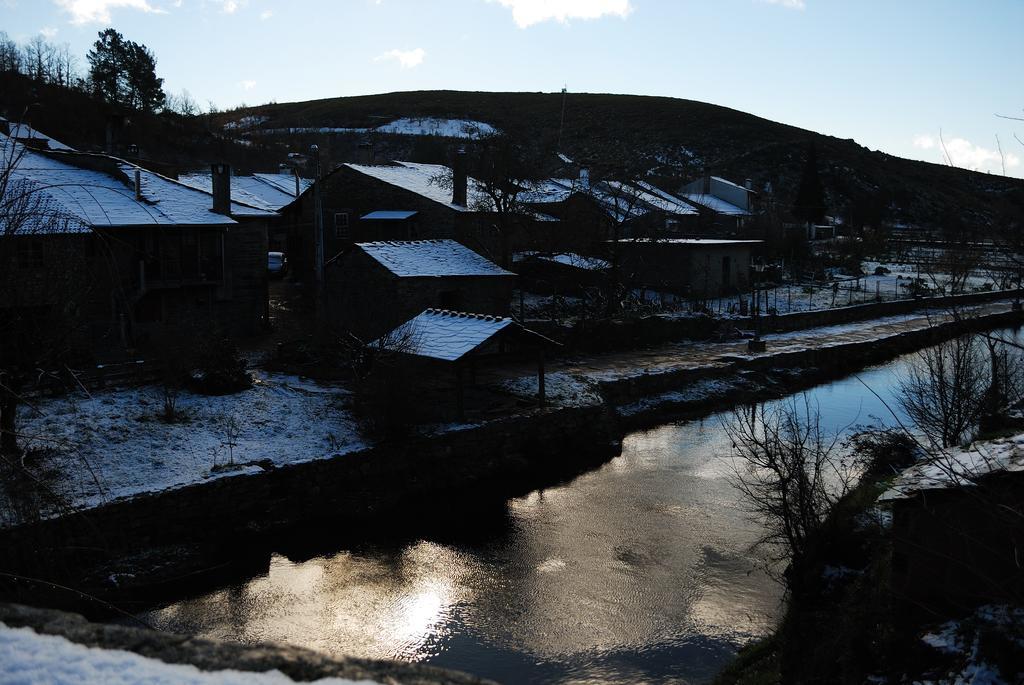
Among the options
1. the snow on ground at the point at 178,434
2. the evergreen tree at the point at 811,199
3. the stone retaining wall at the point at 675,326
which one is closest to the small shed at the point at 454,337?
the snow on ground at the point at 178,434

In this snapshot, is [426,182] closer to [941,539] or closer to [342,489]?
[342,489]

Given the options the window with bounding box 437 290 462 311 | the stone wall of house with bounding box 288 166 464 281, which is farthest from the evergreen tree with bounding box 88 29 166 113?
the window with bounding box 437 290 462 311

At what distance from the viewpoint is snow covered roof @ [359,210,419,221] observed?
3803 centimetres

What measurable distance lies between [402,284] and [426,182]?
46.1ft

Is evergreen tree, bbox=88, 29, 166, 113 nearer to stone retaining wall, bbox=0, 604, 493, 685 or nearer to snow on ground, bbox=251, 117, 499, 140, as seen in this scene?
snow on ground, bbox=251, 117, 499, 140

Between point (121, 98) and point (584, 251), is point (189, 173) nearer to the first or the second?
point (121, 98)

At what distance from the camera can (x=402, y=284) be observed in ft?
96.8

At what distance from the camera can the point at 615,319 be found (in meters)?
35.1

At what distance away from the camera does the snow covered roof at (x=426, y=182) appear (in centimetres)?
3872

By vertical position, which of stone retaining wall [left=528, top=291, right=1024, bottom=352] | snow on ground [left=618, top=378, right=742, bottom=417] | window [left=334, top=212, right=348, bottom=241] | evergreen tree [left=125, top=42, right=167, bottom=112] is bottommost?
snow on ground [left=618, top=378, right=742, bottom=417]

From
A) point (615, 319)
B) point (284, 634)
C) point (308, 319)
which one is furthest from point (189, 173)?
point (284, 634)

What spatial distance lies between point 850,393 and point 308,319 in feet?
70.1

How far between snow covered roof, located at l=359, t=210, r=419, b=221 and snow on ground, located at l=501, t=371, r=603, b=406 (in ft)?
43.9

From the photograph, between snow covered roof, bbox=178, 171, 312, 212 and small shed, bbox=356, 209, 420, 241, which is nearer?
small shed, bbox=356, 209, 420, 241
